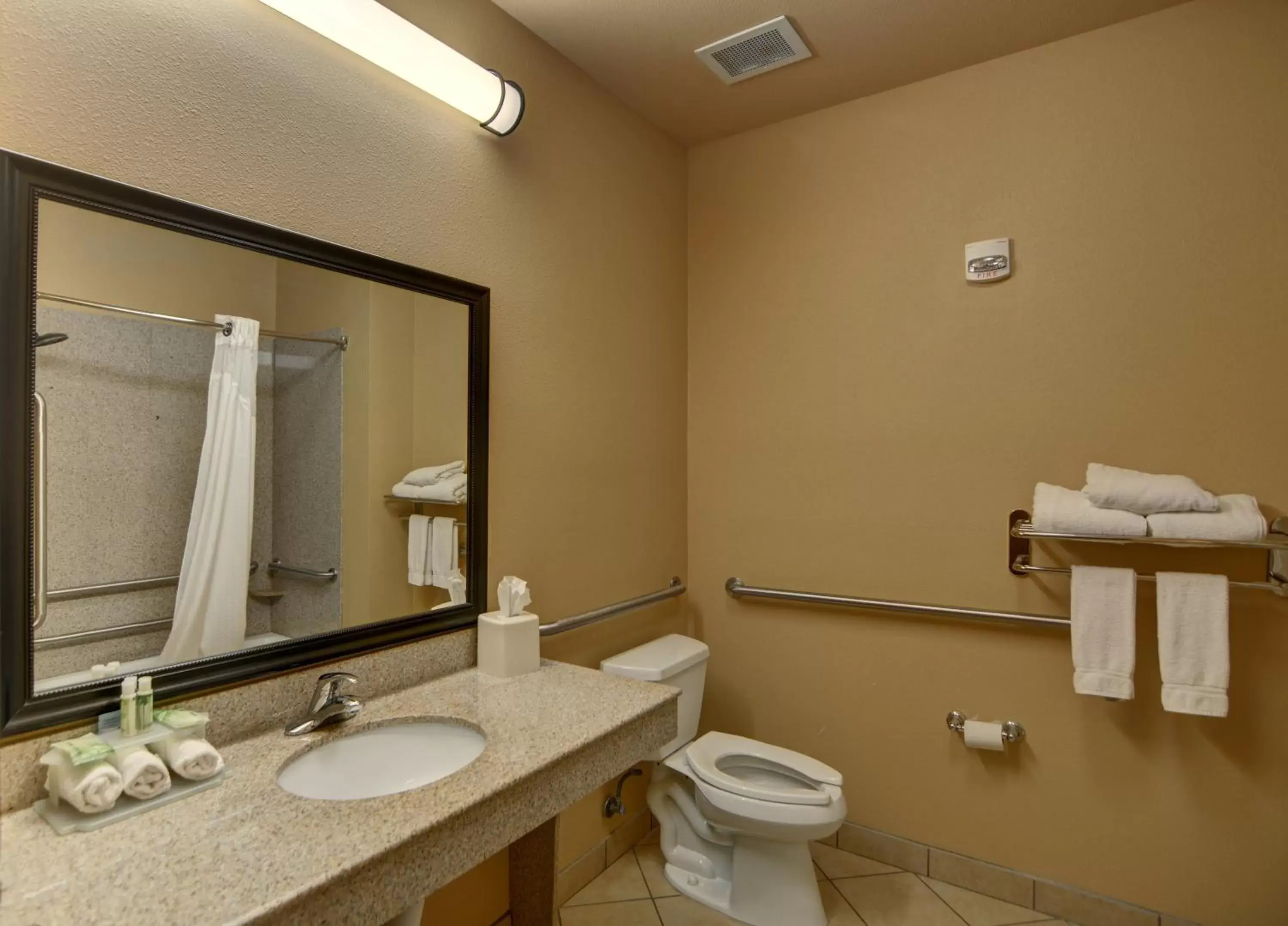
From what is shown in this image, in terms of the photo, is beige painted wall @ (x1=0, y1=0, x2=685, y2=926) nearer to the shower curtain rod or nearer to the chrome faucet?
the shower curtain rod

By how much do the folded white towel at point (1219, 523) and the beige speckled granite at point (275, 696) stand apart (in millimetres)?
1732

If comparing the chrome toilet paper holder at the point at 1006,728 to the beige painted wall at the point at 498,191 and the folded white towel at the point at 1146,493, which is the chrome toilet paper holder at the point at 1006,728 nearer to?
the folded white towel at the point at 1146,493

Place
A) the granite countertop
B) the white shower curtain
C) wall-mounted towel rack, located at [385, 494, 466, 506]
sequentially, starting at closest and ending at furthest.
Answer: the granite countertop, the white shower curtain, wall-mounted towel rack, located at [385, 494, 466, 506]

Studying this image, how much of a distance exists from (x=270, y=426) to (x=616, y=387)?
1136 mm

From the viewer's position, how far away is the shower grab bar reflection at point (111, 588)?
1063mm

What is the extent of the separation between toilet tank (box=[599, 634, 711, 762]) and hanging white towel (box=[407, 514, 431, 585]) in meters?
0.70

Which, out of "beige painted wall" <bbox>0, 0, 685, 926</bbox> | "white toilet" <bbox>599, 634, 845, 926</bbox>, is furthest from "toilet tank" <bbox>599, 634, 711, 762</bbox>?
"beige painted wall" <bbox>0, 0, 685, 926</bbox>

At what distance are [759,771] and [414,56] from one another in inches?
82.7

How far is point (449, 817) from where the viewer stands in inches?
39.1

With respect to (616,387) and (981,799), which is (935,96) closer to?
(616,387)

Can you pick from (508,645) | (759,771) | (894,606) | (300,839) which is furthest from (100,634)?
(894,606)

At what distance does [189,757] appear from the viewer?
1.04 m

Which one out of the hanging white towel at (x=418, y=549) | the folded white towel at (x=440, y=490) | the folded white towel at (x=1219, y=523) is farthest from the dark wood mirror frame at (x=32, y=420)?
the folded white towel at (x=1219, y=523)

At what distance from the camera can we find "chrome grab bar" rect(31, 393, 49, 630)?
1023 millimetres
